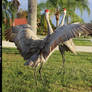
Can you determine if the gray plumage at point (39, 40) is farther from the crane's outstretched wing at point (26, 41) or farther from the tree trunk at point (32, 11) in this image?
the tree trunk at point (32, 11)

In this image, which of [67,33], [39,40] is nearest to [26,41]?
[39,40]

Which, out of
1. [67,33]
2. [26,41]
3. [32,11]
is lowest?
[26,41]

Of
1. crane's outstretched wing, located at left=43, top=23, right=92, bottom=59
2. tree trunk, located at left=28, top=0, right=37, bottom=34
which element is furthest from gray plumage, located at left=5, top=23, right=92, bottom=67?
tree trunk, located at left=28, top=0, right=37, bottom=34

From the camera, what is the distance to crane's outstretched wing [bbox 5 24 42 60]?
5223 mm

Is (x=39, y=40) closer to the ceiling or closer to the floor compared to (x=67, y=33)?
closer to the floor

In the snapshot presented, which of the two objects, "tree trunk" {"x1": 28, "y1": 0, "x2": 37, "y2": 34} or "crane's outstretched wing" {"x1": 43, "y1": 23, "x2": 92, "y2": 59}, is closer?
"crane's outstretched wing" {"x1": 43, "y1": 23, "x2": 92, "y2": 59}

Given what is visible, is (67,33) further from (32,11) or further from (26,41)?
(32,11)

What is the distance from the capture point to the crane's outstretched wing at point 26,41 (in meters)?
5.22

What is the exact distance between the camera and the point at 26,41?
5.36 meters

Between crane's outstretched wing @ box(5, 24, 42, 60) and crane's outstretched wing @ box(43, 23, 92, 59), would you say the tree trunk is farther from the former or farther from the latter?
crane's outstretched wing @ box(43, 23, 92, 59)

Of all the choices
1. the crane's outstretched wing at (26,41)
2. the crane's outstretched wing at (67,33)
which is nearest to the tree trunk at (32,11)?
the crane's outstretched wing at (26,41)

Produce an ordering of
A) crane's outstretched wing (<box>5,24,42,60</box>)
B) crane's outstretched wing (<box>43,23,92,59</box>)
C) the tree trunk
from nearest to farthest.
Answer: crane's outstretched wing (<box>43,23,92,59</box>)
crane's outstretched wing (<box>5,24,42,60</box>)
the tree trunk

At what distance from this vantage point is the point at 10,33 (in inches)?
239

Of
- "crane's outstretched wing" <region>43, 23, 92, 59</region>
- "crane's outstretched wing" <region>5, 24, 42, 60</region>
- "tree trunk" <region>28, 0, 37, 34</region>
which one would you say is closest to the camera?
"crane's outstretched wing" <region>43, 23, 92, 59</region>
